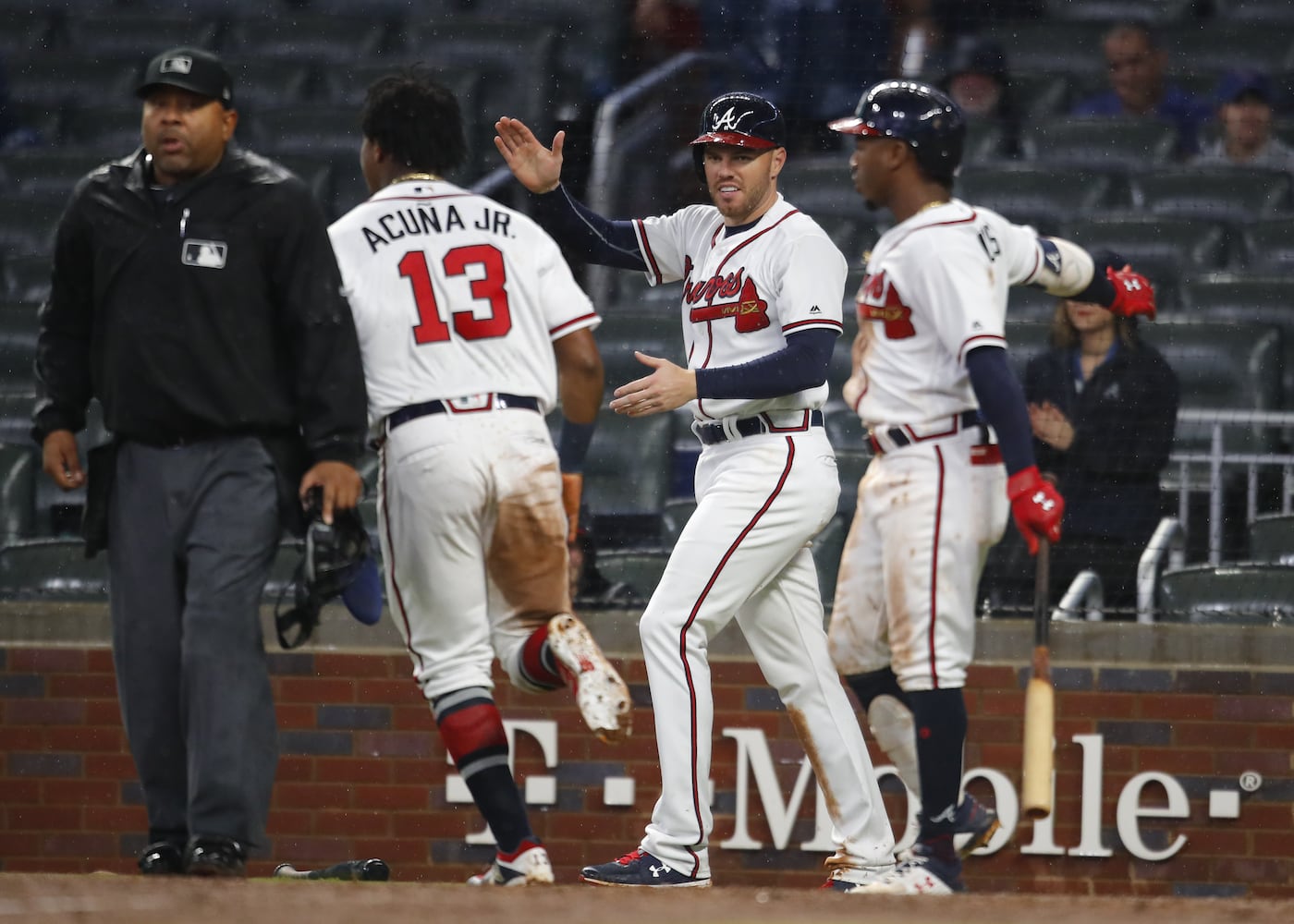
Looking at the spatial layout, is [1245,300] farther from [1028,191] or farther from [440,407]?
[440,407]

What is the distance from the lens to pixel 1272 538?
518cm

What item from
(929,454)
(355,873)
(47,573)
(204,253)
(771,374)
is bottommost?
(355,873)

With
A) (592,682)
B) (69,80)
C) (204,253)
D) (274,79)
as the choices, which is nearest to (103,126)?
(69,80)

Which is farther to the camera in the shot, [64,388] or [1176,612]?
[1176,612]

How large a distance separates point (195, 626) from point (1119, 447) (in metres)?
2.67

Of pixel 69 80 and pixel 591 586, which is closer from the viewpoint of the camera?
pixel 591 586

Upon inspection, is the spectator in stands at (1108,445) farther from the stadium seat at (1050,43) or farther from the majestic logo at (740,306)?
the stadium seat at (1050,43)

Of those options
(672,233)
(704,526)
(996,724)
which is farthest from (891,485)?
(996,724)

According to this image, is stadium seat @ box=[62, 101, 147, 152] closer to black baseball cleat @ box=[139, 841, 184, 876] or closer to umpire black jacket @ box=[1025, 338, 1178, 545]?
umpire black jacket @ box=[1025, 338, 1178, 545]

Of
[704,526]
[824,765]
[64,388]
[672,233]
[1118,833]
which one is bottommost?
[1118,833]

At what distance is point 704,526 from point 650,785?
4.89 feet

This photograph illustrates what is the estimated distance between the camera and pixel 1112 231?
618 cm

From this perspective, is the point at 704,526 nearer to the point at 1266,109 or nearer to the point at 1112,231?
the point at 1112,231

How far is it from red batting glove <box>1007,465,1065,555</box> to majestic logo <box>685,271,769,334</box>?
63 cm
